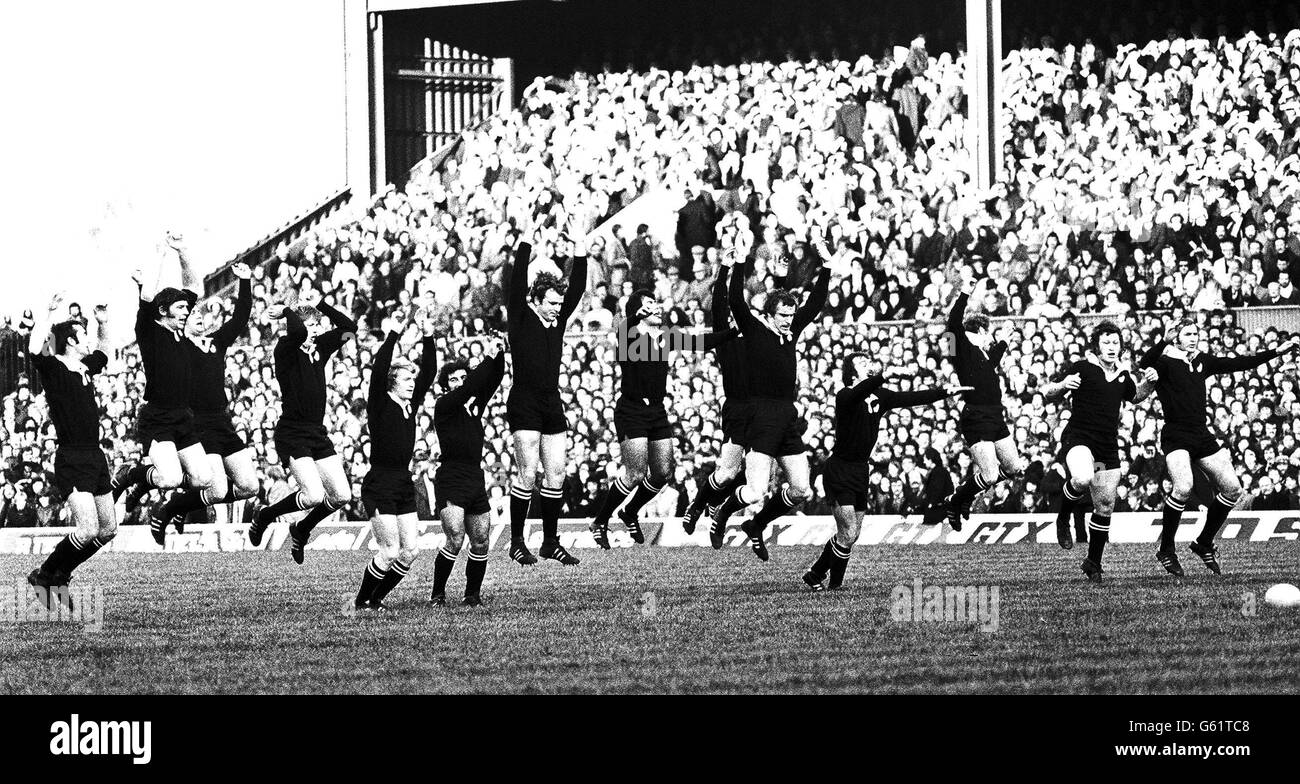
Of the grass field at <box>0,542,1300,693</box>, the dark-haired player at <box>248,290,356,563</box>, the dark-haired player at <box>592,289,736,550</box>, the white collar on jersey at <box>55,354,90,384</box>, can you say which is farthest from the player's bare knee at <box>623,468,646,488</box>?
the white collar on jersey at <box>55,354,90,384</box>

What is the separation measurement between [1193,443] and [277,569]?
4.93 metres

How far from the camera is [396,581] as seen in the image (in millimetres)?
8117

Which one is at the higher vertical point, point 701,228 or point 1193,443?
point 701,228

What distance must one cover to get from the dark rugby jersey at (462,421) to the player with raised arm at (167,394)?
6.25ft

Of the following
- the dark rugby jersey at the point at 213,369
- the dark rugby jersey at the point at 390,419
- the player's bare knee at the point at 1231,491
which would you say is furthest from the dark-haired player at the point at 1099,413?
the dark rugby jersey at the point at 213,369

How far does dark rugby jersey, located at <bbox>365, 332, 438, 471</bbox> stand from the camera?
26.0 feet

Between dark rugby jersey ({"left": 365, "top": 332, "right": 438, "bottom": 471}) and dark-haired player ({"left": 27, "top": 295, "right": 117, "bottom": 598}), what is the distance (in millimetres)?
1417

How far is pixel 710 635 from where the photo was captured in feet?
25.4

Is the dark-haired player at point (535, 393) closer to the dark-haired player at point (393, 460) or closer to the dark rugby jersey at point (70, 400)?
the dark-haired player at point (393, 460)

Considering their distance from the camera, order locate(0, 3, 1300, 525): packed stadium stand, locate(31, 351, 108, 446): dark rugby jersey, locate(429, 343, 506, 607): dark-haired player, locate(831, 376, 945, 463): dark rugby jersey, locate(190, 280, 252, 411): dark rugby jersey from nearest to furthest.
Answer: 1. locate(429, 343, 506, 607): dark-haired player
2. locate(31, 351, 108, 446): dark rugby jersey
3. locate(831, 376, 945, 463): dark rugby jersey
4. locate(190, 280, 252, 411): dark rugby jersey
5. locate(0, 3, 1300, 525): packed stadium stand

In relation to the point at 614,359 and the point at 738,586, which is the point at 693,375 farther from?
the point at 738,586

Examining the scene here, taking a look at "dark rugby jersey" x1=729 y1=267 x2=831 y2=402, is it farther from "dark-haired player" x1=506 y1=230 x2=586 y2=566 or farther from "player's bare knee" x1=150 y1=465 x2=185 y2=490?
"player's bare knee" x1=150 y1=465 x2=185 y2=490

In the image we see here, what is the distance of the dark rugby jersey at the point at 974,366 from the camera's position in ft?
31.5
